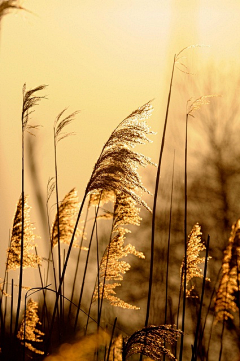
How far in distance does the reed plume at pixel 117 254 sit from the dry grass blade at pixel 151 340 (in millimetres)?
1066

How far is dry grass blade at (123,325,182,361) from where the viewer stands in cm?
192

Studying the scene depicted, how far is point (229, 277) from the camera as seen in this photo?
2207mm

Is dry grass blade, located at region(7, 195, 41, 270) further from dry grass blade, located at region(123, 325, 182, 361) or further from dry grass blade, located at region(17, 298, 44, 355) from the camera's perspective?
dry grass blade, located at region(123, 325, 182, 361)

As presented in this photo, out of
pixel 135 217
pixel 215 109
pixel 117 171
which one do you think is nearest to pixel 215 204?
pixel 215 109

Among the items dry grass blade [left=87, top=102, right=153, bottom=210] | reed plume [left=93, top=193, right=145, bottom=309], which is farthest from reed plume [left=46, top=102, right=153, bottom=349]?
reed plume [left=93, top=193, right=145, bottom=309]

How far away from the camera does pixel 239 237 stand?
217cm

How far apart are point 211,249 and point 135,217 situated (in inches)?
273

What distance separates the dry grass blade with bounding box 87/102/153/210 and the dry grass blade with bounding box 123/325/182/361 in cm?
85

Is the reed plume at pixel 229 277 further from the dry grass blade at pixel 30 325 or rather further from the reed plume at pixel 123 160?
the dry grass blade at pixel 30 325

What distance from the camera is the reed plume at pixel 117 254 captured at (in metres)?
3.29

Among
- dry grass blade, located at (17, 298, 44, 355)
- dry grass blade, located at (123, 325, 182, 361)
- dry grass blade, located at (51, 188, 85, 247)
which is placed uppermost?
dry grass blade, located at (51, 188, 85, 247)

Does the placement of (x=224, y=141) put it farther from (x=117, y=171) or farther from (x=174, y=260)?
(x=117, y=171)

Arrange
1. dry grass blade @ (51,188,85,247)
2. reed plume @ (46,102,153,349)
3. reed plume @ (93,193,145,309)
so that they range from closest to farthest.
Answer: reed plume @ (46,102,153,349) < reed plume @ (93,193,145,309) < dry grass blade @ (51,188,85,247)

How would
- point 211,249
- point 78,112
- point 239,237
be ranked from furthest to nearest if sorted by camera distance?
point 211,249 → point 78,112 → point 239,237
